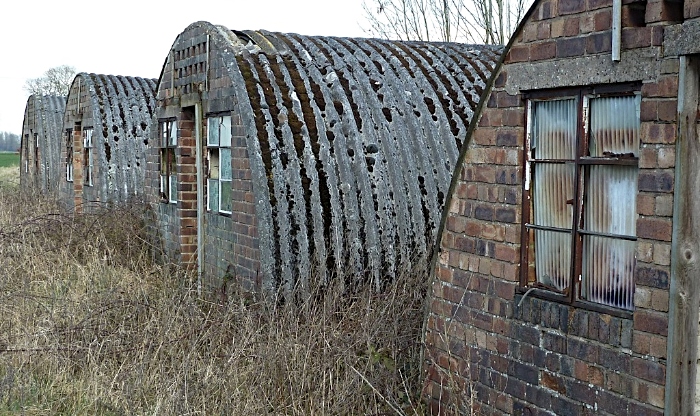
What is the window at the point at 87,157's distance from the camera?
17.0m

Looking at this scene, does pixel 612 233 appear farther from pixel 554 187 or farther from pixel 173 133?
pixel 173 133

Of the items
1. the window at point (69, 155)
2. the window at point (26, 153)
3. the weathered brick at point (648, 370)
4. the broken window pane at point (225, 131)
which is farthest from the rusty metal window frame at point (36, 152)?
the weathered brick at point (648, 370)

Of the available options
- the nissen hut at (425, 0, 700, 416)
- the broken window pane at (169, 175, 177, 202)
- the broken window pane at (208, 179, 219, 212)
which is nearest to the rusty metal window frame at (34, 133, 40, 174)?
the broken window pane at (169, 175, 177, 202)

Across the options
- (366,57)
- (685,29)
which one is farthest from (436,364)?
(366,57)

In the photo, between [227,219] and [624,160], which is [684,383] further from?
[227,219]

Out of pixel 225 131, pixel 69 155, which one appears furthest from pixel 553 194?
pixel 69 155

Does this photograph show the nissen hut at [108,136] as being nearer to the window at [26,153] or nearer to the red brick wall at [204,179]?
the red brick wall at [204,179]

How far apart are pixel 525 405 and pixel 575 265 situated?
3.01 feet

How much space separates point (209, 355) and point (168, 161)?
17.1 feet

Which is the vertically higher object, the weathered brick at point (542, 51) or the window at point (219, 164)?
the weathered brick at point (542, 51)

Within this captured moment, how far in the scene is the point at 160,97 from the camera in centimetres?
1169

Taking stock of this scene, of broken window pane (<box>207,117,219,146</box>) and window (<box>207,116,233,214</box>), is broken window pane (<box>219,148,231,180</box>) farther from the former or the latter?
broken window pane (<box>207,117,219,146</box>)

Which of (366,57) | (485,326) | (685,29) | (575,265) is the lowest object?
(485,326)

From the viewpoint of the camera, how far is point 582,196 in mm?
4266
